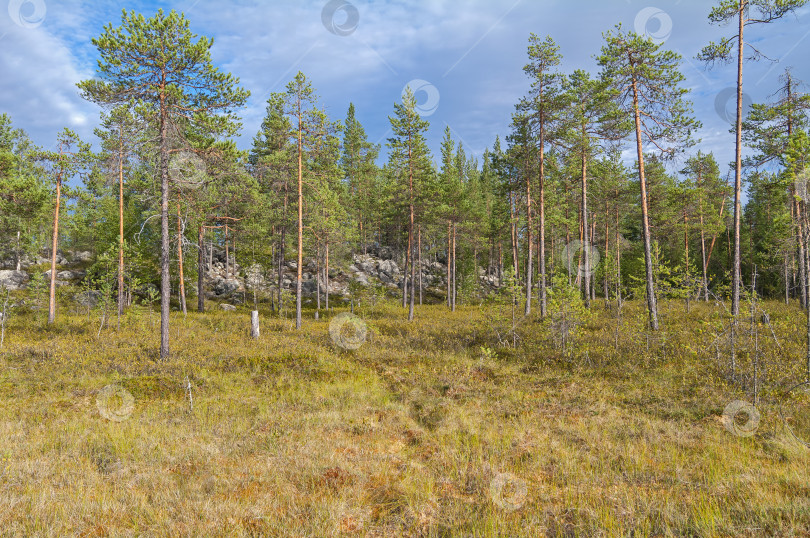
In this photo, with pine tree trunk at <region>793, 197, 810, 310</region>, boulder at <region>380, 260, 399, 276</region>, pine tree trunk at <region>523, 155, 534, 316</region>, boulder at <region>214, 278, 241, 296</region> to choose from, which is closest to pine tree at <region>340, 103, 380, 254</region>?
boulder at <region>380, 260, 399, 276</region>

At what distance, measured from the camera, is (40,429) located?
827cm

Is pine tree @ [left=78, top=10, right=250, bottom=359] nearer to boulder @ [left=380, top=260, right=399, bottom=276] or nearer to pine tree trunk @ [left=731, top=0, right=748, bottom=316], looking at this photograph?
pine tree trunk @ [left=731, top=0, right=748, bottom=316]

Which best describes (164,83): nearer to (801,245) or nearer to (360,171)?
(801,245)

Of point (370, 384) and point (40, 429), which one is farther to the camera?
point (370, 384)

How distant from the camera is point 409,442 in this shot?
781cm

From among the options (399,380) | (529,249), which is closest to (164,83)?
(399,380)

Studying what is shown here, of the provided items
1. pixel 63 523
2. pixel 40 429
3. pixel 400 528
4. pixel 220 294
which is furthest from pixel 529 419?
pixel 220 294

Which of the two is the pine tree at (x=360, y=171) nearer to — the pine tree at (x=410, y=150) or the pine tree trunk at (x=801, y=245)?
the pine tree at (x=410, y=150)

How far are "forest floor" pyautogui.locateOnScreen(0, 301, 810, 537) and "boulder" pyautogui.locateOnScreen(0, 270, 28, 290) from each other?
31099 millimetres

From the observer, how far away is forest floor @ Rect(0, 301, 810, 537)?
4.92 metres

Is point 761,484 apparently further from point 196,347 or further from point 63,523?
point 196,347

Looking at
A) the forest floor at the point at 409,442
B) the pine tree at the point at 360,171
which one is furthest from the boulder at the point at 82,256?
the forest floor at the point at 409,442

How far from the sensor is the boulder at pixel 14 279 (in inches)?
1422

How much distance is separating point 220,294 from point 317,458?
120ft
